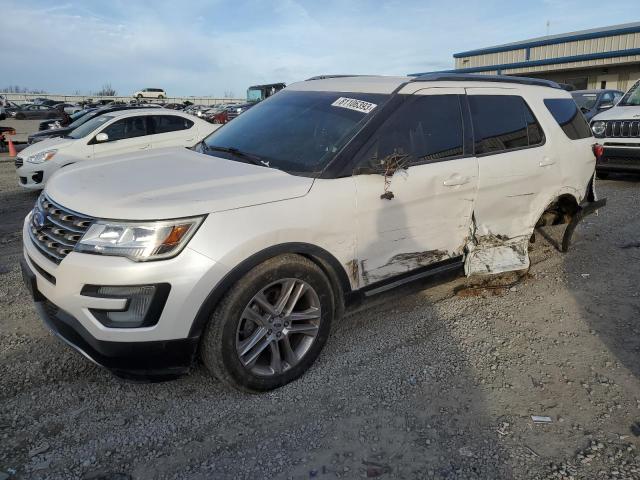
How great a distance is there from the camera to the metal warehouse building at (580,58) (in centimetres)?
2806

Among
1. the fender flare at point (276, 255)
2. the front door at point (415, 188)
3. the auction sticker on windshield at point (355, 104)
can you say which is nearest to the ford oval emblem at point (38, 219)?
the fender flare at point (276, 255)

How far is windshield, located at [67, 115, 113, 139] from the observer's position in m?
9.70

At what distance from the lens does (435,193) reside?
3.66 metres

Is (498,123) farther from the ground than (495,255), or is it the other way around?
(498,123)

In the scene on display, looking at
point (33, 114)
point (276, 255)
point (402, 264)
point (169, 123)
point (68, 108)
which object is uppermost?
point (68, 108)

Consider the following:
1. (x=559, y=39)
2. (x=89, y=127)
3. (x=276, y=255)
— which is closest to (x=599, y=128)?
(x=276, y=255)

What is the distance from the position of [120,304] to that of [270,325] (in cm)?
87

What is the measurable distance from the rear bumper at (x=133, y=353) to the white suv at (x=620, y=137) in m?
8.79

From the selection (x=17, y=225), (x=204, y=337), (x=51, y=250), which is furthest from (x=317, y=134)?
(x=17, y=225)

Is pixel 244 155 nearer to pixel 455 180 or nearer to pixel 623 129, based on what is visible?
pixel 455 180

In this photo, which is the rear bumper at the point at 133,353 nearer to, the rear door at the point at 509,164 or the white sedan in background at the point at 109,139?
the rear door at the point at 509,164

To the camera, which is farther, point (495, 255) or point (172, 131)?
point (172, 131)

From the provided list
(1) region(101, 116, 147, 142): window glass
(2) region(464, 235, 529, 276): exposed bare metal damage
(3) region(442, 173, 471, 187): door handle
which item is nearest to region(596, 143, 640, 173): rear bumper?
(2) region(464, 235, 529, 276): exposed bare metal damage

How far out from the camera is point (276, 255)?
2.92 meters
